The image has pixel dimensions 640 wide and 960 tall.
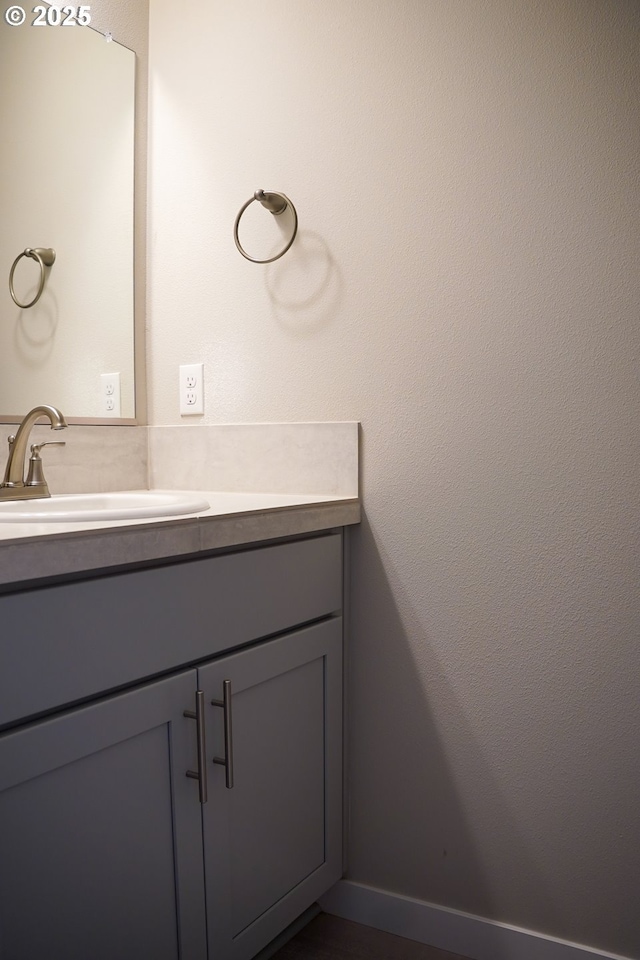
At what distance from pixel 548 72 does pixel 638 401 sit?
1.91 feet

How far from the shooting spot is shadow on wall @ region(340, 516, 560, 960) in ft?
4.56

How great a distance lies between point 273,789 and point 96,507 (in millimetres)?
612

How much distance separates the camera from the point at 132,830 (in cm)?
98

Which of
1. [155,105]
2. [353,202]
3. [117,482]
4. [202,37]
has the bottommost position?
[117,482]

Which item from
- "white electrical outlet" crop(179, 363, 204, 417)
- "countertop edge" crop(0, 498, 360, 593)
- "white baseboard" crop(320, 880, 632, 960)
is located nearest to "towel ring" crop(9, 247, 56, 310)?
"white electrical outlet" crop(179, 363, 204, 417)

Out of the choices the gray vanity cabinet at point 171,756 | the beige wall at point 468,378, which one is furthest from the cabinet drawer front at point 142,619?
the beige wall at point 468,378

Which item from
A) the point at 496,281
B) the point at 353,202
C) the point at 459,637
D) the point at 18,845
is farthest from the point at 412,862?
the point at 353,202

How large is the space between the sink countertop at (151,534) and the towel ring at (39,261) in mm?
550

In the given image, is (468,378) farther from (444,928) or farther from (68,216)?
(444,928)

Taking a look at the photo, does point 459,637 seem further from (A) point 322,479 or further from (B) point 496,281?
(B) point 496,281

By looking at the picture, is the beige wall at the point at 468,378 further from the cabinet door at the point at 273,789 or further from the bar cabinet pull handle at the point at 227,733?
the bar cabinet pull handle at the point at 227,733

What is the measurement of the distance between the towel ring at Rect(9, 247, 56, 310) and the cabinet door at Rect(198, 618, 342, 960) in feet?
2.73

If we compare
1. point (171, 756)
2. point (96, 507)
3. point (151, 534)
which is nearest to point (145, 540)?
point (151, 534)

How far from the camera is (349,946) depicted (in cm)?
142
